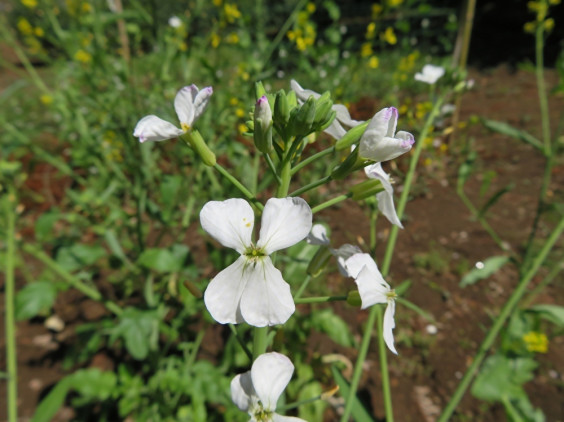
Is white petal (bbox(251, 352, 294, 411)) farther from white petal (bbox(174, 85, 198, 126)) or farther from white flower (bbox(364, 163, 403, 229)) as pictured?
white petal (bbox(174, 85, 198, 126))

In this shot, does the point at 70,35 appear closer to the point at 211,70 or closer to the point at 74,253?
the point at 211,70

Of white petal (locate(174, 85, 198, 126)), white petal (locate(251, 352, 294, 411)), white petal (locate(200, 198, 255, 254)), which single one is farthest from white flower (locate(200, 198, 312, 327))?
white petal (locate(174, 85, 198, 126))

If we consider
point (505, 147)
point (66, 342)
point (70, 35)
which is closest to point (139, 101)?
point (70, 35)

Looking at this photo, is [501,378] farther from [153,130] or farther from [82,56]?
[82,56]

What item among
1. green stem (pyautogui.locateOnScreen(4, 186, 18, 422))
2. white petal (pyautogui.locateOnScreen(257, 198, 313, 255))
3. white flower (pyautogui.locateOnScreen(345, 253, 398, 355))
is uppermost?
white petal (pyautogui.locateOnScreen(257, 198, 313, 255))

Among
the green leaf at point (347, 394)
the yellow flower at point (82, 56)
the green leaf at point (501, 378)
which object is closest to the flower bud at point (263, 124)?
the green leaf at point (347, 394)

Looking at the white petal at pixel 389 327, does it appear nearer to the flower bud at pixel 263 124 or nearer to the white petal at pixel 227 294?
the white petal at pixel 227 294
